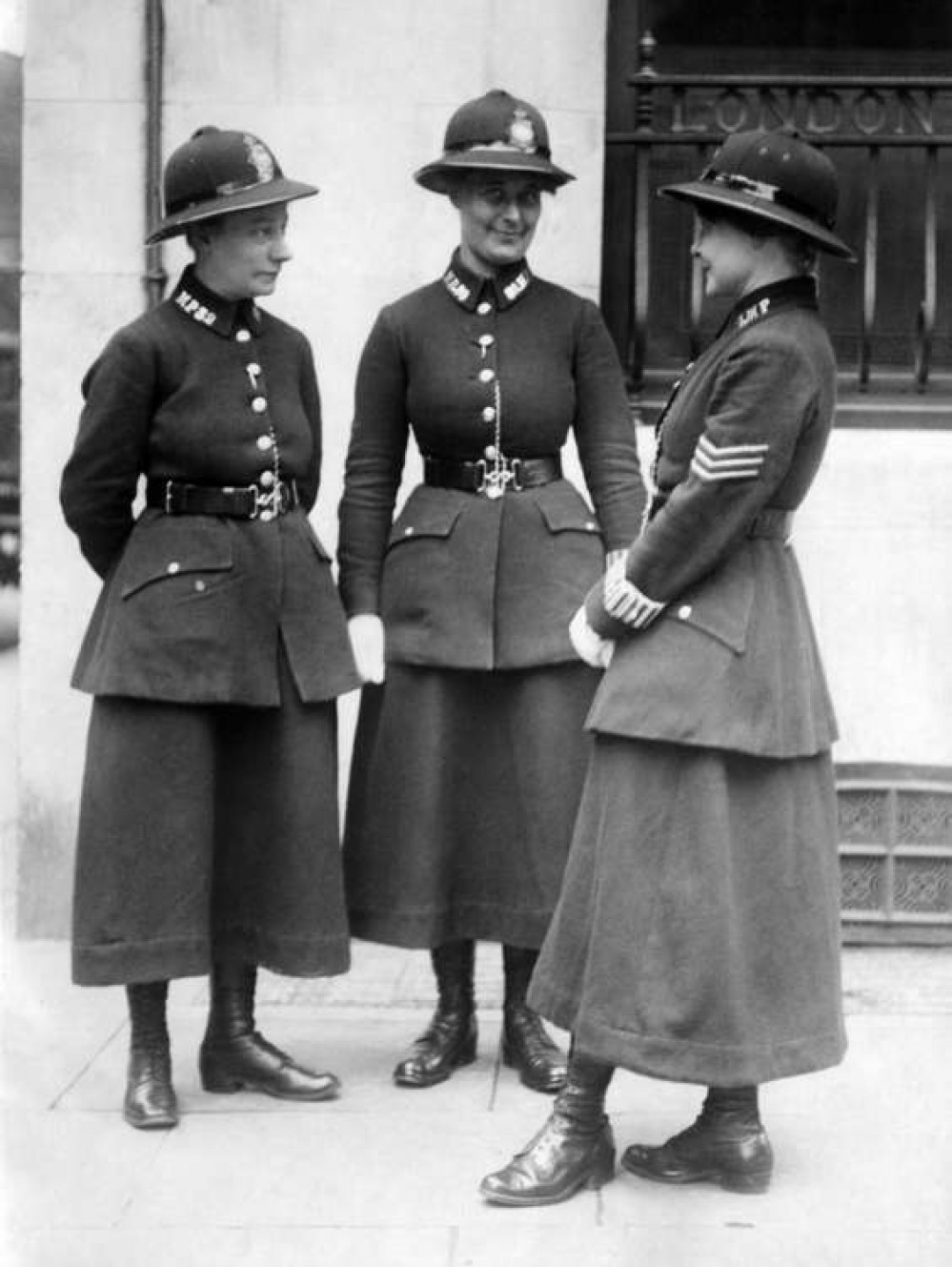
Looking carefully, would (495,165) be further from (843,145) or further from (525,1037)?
(525,1037)

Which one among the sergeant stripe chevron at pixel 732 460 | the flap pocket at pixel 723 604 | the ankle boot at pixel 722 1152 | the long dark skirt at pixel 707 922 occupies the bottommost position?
the ankle boot at pixel 722 1152

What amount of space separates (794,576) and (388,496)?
1.25 m

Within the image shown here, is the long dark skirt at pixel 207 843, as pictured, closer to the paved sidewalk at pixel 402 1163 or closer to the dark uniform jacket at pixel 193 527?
the dark uniform jacket at pixel 193 527

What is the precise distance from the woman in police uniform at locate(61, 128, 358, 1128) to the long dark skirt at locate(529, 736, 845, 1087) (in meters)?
0.90

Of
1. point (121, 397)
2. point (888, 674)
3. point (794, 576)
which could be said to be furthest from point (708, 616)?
point (888, 674)

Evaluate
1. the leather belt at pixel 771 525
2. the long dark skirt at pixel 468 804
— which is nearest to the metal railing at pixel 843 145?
the long dark skirt at pixel 468 804

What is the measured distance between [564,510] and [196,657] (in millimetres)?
954

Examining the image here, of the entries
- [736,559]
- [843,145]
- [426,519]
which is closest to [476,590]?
[426,519]

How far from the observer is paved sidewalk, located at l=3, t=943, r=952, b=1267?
3887 millimetres

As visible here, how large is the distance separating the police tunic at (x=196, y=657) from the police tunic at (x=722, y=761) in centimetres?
89

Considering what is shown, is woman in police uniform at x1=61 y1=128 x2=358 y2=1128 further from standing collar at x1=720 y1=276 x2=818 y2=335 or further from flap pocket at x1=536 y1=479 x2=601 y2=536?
standing collar at x1=720 y1=276 x2=818 y2=335

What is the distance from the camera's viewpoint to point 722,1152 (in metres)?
4.19

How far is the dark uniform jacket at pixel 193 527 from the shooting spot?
4.61 meters

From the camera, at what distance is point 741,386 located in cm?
396
